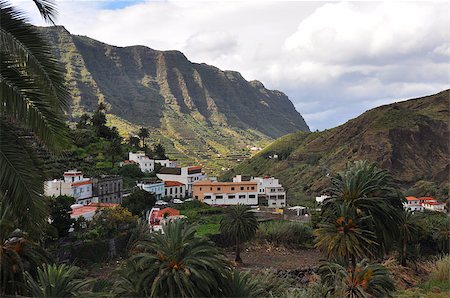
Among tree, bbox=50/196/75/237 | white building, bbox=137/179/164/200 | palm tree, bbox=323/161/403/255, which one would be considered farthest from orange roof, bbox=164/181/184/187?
palm tree, bbox=323/161/403/255

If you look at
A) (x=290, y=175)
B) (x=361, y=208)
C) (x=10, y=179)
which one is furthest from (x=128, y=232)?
(x=290, y=175)

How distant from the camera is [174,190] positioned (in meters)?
64.1

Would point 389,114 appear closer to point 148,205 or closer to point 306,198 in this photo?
point 306,198

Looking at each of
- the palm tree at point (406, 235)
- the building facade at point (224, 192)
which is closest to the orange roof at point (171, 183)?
the building facade at point (224, 192)

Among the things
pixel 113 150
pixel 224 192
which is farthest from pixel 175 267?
pixel 113 150

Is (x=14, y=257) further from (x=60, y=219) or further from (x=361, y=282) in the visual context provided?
(x=60, y=219)

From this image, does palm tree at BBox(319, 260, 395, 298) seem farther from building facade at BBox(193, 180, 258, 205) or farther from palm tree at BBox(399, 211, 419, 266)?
building facade at BBox(193, 180, 258, 205)

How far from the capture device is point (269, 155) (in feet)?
368

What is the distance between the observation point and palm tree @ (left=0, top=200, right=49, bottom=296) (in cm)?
1135

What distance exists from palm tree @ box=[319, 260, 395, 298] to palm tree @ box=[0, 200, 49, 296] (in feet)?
33.5

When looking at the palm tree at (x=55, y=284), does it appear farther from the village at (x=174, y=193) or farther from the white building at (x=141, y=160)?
the white building at (x=141, y=160)

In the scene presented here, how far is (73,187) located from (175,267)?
3648 centimetres

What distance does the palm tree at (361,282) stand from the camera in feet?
54.9

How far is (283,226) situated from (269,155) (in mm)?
66700
